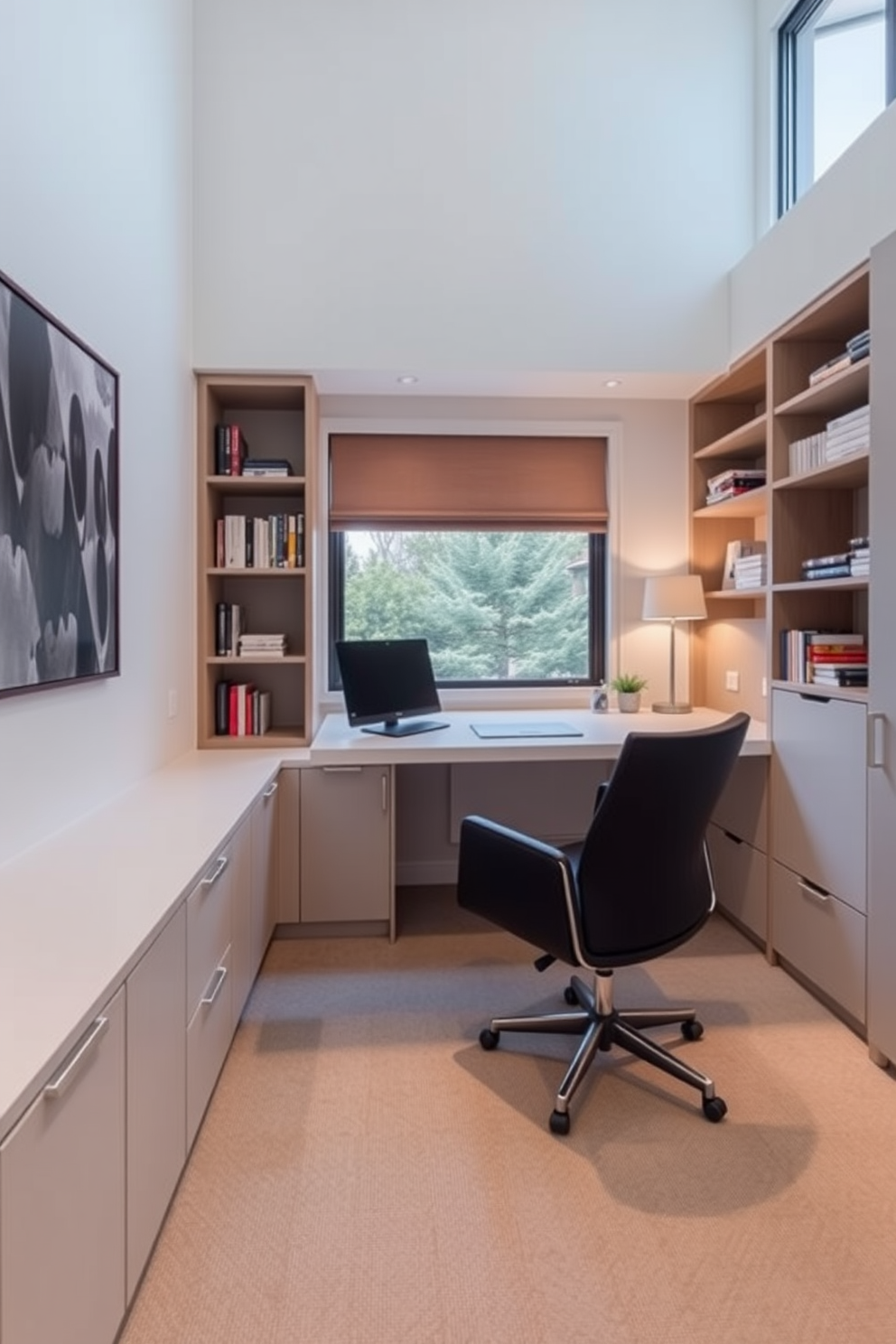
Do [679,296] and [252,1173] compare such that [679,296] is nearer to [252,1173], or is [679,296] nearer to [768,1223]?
[768,1223]

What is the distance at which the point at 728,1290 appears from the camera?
1.37 metres

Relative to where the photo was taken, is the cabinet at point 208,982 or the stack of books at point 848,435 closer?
the cabinet at point 208,982

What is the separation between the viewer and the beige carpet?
4.35ft

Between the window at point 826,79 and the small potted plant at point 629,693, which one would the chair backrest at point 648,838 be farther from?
the window at point 826,79

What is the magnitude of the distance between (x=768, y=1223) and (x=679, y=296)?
10.8 ft

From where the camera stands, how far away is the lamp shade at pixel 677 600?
3.26m

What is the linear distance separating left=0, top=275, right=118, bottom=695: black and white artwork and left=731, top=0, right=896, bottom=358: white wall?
2.37 meters

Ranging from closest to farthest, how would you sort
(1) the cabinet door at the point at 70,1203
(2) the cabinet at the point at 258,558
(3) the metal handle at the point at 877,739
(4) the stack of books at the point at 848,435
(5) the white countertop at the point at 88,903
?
(1) the cabinet door at the point at 70,1203 < (5) the white countertop at the point at 88,903 < (3) the metal handle at the point at 877,739 < (4) the stack of books at the point at 848,435 < (2) the cabinet at the point at 258,558

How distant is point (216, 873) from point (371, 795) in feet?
3.36

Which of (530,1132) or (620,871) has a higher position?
(620,871)

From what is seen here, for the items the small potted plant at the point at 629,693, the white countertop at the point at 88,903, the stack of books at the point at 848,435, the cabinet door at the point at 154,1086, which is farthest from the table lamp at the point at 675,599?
the cabinet door at the point at 154,1086

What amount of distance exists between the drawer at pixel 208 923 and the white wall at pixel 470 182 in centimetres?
216

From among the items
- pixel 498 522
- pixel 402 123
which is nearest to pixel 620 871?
pixel 498 522

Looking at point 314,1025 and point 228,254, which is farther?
point 228,254
